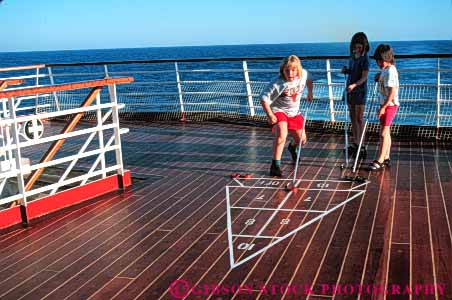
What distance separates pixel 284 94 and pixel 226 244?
216 cm

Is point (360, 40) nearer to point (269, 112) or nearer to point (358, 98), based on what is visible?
point (358, 98)

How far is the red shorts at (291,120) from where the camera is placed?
18.2ft

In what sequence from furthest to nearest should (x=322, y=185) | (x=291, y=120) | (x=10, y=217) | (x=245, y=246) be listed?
(x=291, y=120) < (x=322, y=185) < (x=10, y=217) < (x=245, y=246)

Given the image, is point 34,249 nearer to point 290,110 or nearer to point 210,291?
point 210,291

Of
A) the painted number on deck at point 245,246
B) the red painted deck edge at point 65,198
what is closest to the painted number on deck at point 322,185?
the painted number on deck at point 245,246

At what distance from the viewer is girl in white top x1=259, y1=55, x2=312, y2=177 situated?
538 cm

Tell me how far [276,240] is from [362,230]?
2.10 feet

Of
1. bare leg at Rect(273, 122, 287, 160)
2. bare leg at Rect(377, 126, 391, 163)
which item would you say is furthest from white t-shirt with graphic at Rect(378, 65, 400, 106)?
bare leg at Rect(273, 122, 287, 160)

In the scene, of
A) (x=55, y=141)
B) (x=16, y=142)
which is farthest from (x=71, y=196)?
(x=16, y=142)

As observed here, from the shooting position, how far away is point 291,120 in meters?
5.63

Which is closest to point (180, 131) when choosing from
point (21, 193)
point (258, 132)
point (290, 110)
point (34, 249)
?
point (258, 132)

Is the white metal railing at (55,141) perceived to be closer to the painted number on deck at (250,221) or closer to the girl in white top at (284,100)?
the girl in white top at (284,100)

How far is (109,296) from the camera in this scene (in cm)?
308

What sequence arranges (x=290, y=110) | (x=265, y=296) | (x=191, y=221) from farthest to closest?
1. (x=290, y=110)
2. (x=191, y=221)
3. (x=265, y=296)
